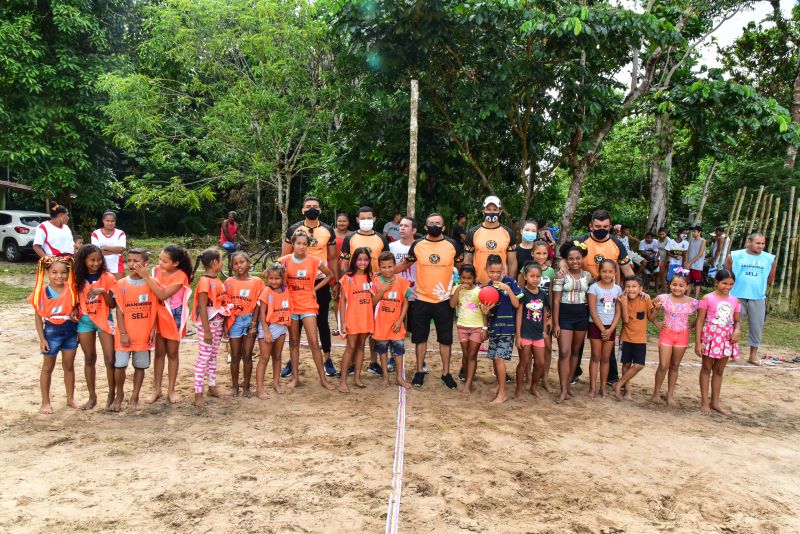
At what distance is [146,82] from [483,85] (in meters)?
6.87

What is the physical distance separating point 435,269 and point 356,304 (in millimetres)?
881

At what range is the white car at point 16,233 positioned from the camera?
14984 millimetres

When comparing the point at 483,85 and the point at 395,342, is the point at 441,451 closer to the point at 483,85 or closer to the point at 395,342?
the point at 395,342

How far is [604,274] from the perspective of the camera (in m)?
5.31

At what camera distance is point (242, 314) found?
5094 mm

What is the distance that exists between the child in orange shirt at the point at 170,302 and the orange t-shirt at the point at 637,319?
4.20 m

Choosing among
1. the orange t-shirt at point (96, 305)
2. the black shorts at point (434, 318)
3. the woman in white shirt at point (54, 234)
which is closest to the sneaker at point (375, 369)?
the black shorts at point (434, 318)

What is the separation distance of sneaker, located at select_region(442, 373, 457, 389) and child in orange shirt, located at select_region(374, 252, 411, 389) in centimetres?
38

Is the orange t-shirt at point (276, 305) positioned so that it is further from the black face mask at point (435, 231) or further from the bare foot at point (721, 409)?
the bare foot at point (721, 409)

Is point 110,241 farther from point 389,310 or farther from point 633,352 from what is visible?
point 633,352

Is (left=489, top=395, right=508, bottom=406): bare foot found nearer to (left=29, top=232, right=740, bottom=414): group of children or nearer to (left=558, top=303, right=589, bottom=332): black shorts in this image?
(left=29, top=232, right=740, bottom=414): group of children

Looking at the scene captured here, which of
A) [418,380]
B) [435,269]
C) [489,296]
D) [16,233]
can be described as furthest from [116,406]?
[16,233]

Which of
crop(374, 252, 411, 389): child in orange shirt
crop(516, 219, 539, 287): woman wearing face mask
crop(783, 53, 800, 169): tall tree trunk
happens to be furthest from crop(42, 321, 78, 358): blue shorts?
crop(783, 53, 800, 169): tall tree trunk

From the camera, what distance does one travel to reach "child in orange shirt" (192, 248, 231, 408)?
488cm
